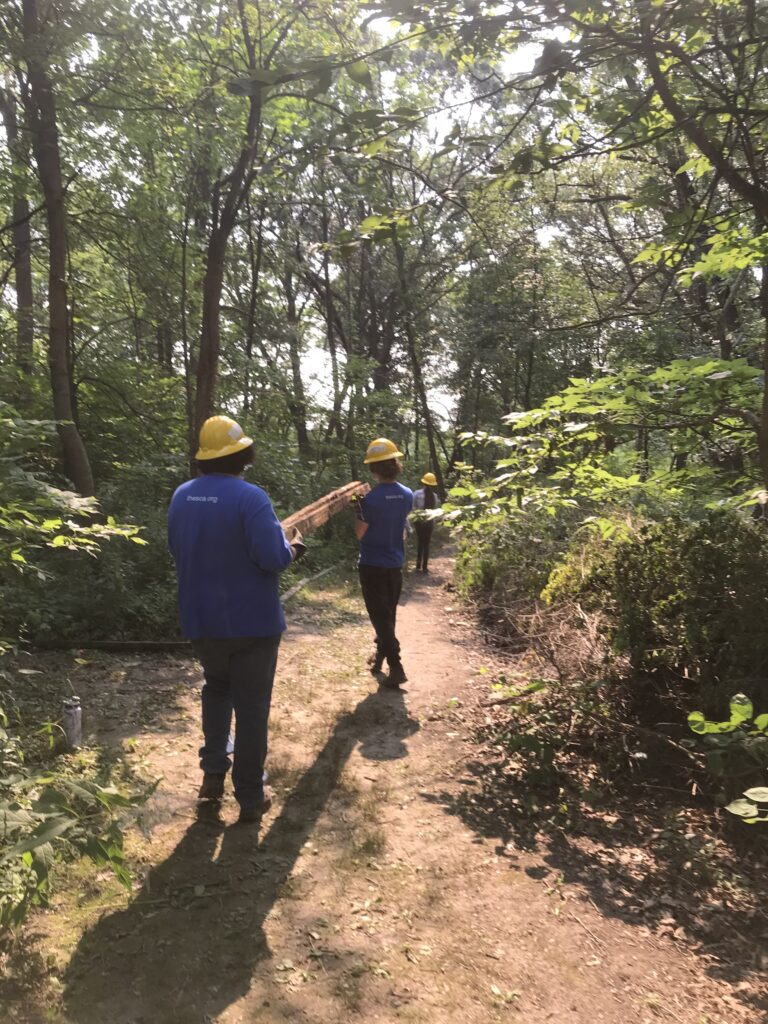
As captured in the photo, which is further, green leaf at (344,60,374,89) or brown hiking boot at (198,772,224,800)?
brown hiking boot at (198,772,224,800)

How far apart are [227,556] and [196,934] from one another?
1.66 m

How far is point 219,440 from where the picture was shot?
3438 mm

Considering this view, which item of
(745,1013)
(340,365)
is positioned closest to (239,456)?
(745,1013)

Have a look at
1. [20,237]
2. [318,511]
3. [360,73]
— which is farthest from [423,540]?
[360,73]

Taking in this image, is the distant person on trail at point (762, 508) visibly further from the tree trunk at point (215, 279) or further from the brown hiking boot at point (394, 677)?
the tree trunk at point (215, 279)

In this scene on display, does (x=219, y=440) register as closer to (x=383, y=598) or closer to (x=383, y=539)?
(x=383, y=539)

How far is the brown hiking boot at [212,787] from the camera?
3621 mm

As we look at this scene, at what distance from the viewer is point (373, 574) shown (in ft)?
19.0

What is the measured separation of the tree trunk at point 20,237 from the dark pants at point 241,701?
753cm

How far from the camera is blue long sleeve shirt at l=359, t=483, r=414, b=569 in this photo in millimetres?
5719

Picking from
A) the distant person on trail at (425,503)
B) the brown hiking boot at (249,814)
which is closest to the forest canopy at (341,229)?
the distant person on trail at (425,503)

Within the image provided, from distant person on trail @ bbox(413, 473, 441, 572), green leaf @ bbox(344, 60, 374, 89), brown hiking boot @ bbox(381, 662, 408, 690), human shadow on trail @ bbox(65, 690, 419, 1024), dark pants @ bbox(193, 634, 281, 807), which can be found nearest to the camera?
human shadow on trail @ bbox(65, 690, 419, 1024)

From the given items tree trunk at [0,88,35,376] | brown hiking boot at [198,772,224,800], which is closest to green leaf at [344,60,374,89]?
brown hiking boot at [198,772,224,800]

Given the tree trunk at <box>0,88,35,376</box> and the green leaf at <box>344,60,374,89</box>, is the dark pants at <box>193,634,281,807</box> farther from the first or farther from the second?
the tree trunk at <box>0,88,35,376</box>
